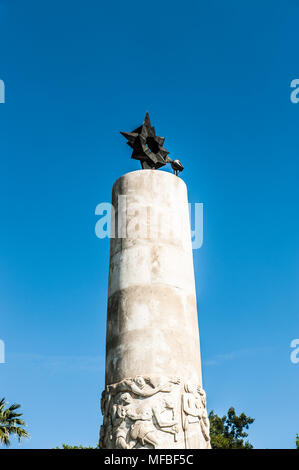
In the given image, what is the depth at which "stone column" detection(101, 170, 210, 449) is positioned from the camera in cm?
986

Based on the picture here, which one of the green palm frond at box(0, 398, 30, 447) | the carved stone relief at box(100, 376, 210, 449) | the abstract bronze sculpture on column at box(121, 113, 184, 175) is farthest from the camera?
the green palm frond at box(0, 398, 30, 447)

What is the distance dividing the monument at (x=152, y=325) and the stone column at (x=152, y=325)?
0.06 feet

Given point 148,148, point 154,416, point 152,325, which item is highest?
point 148,148

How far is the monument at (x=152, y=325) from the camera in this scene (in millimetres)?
9859

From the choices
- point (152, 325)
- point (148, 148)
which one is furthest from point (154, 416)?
point (148, 148)

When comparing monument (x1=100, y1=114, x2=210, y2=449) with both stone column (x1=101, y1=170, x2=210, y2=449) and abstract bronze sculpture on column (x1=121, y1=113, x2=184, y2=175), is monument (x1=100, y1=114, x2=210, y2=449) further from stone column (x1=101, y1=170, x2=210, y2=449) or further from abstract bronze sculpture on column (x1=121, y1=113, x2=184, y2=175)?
abstract bronze sculpture on column (x1=121, y1=113, x2=184, y2=175)

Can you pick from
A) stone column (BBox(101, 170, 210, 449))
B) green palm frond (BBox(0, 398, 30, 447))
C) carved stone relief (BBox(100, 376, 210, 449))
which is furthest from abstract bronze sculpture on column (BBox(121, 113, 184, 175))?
green palm frond (BBox(0, 398, 30, 447))

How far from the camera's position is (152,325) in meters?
10.7

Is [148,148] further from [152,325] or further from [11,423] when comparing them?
[11,423]

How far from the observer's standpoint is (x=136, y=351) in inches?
413

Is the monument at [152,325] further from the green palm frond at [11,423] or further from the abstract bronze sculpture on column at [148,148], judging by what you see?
the green palm frond at [11,423]

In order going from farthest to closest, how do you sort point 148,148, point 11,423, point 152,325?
point 11,423 → point 148,148 → point 152,325

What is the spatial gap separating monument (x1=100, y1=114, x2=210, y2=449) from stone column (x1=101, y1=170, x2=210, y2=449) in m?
0.02
